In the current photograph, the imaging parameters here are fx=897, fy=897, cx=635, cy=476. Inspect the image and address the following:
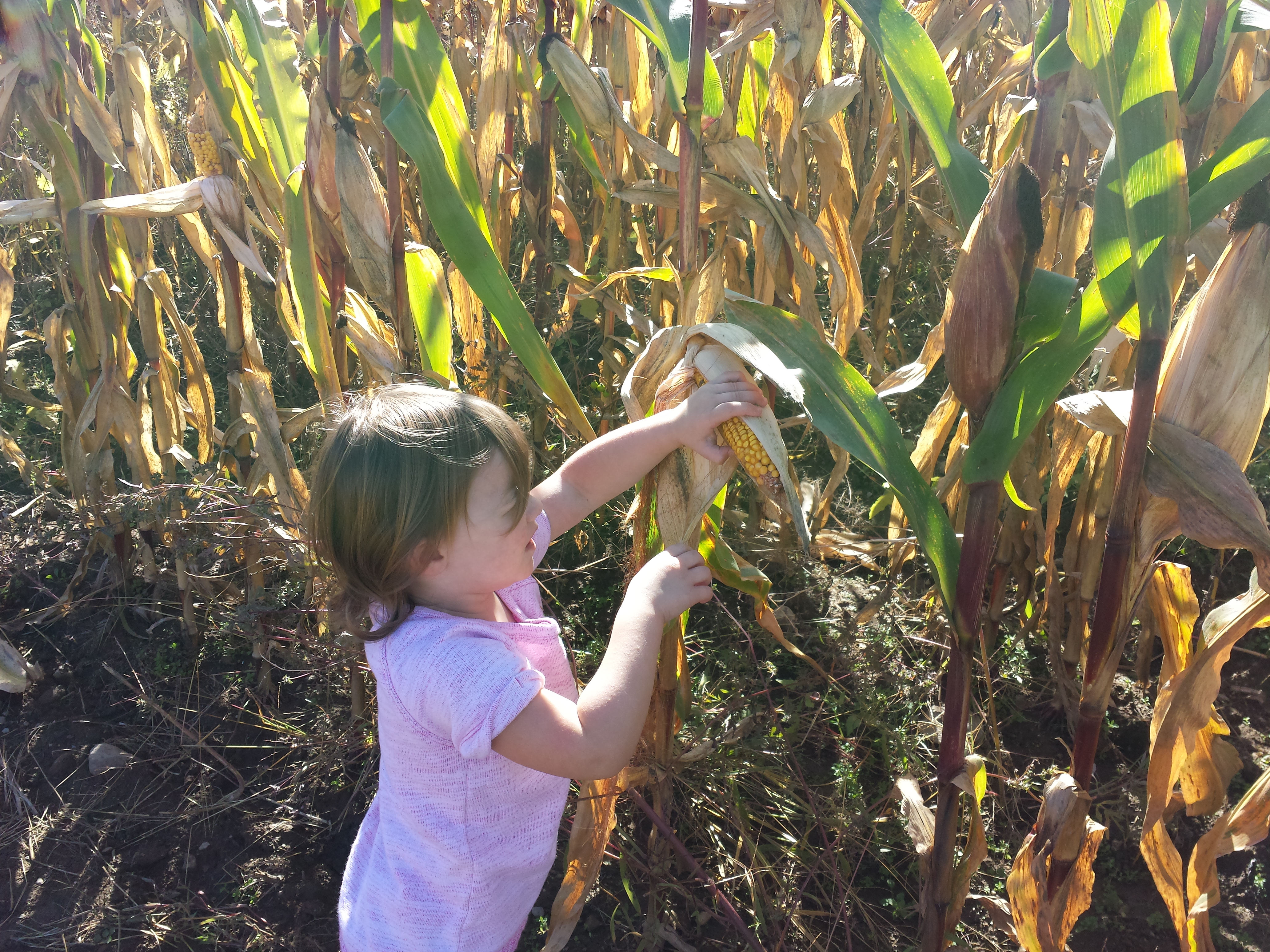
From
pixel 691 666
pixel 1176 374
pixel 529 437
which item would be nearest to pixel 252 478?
pixel 529 437

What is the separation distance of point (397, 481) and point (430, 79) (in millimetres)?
728

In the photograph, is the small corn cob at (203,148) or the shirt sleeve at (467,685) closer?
the shirt sleeve at (467,685)

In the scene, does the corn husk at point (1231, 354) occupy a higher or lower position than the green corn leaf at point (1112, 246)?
lower

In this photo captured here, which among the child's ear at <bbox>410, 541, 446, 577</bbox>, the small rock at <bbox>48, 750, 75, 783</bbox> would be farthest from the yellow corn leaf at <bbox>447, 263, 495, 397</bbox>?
the small rock at <bbox>48, 750, 75, 783</bbox>

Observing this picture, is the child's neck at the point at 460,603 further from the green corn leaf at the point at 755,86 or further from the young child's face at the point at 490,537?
the green corn leaf at the point at 755,86

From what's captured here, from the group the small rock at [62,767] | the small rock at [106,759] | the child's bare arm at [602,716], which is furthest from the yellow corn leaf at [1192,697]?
the small rock at [62,767]

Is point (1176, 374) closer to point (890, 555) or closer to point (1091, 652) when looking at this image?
point (1091, 652)

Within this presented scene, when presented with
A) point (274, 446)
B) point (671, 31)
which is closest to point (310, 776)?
point (274, 446)

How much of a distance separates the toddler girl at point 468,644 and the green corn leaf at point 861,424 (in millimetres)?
74

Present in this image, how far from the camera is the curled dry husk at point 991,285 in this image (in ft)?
2.69

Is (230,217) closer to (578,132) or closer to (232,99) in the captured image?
(232,99)

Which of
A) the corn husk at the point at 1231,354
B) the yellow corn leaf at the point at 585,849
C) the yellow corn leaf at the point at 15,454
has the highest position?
the corn husk at the point at 1231,354

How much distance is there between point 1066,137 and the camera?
1.24 meters

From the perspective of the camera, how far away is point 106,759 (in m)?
1.82
